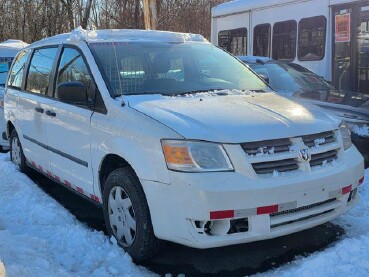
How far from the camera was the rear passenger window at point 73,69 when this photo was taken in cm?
458

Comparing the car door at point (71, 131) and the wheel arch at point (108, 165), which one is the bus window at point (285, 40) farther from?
the wheel arch at point (108, 165)

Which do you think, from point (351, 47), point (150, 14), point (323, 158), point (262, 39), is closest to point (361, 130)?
point (323, 158)

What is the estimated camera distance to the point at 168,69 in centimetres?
471

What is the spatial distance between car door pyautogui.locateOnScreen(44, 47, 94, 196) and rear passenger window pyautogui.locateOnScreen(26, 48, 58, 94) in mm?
291

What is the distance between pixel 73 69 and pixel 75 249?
1.83m

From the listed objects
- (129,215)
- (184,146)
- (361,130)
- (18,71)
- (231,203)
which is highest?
(18,71)

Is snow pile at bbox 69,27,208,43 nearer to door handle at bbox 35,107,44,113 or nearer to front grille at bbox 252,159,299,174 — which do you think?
door handle at bbox 35,107,44,113

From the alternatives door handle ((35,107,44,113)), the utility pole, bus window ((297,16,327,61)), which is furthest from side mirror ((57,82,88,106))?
the utility pole

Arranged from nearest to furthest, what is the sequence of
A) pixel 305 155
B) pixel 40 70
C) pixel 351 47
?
pixel 305 155 → pixel 40 70 → pixel 351 47

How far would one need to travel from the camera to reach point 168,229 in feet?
11.5

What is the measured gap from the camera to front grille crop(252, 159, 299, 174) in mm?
3466

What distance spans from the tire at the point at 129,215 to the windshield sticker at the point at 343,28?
23.3ft

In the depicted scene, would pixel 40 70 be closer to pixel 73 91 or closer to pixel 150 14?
pixel 73 91

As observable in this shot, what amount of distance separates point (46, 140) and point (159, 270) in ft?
7.32
